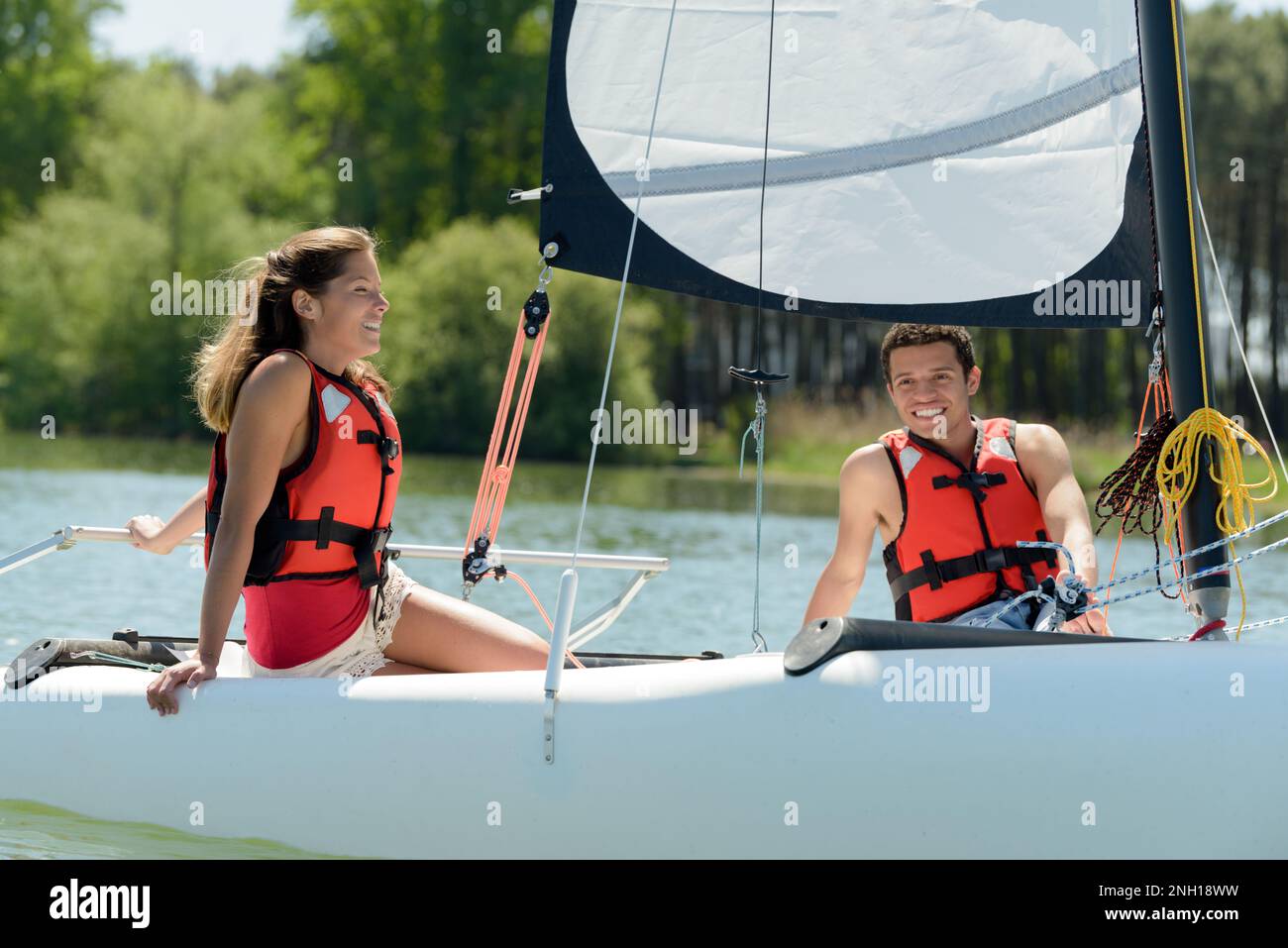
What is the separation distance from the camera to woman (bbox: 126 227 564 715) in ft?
9.68

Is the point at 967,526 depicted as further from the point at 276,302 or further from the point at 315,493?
the point at 276,302

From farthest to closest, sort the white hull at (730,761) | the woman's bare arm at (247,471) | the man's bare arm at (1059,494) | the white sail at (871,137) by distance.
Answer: the white sail at (871,137) < the man's bare arm at (1059,494) < the woman's bare arm at (247,471) < the white hull at (730,761)

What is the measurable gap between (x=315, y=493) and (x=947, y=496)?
1327 millimetres

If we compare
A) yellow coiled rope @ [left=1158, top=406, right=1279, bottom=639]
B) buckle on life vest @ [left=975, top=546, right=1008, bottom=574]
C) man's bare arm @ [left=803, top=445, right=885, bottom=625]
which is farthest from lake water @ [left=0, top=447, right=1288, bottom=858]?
yellow coiled rope @ [left=1158, top=406, right=1279, bottom=639]

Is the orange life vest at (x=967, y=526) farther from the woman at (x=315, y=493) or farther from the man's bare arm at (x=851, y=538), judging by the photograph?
the woman at (x=315, y=493)

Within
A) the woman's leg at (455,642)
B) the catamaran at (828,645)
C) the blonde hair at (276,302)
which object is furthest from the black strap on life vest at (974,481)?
the blonde hair at (276,302)

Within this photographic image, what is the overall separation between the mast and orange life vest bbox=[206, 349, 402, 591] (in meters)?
1.60

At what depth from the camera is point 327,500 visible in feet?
10.1

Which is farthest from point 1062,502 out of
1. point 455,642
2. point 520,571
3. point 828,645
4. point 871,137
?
point 520,571

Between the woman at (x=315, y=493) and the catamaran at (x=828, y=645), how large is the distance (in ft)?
0.58

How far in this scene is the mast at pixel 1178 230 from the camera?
3.12m

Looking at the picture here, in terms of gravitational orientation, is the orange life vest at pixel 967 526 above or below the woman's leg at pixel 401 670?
above

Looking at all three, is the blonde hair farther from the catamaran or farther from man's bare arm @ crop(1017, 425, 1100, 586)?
man's bare arm @ crop(1017, 425, 1100, 586)
